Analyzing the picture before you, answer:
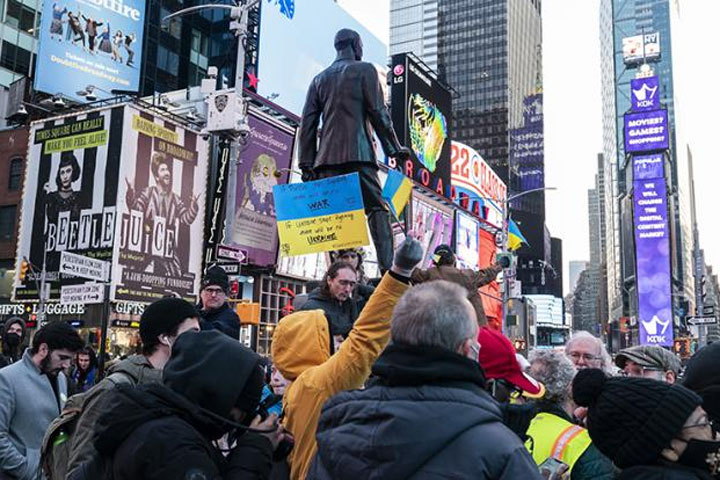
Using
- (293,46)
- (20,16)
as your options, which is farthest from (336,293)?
(20,16)

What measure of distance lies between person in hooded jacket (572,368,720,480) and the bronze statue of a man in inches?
177

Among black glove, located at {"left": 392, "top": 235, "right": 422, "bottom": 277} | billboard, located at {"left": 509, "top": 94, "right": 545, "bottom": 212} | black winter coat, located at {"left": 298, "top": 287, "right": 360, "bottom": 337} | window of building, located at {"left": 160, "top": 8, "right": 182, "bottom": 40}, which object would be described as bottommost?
black winter coat, located at {"left": 298, "top": 287, "right": 360, "bottom": 337}

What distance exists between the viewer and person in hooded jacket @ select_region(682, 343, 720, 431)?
141 inches

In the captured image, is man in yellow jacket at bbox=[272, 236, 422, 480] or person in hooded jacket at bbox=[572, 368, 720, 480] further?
man in yellow jacket at bbox=[272, 236, 422, 480]

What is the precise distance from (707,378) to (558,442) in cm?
87

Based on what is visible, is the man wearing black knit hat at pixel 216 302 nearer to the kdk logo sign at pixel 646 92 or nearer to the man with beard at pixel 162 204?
the man with beard at pixel 162 204

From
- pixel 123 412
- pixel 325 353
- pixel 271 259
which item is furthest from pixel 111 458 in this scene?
pixel 271 259

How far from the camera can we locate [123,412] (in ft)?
8.84

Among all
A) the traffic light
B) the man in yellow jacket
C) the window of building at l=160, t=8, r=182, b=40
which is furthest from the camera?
the window of building at l=160, t=8, r=182, b=40

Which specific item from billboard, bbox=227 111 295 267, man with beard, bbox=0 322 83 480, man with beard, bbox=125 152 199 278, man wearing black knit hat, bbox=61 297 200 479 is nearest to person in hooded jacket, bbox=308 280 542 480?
man wearing black knit hat, bbox=61 297 200 479

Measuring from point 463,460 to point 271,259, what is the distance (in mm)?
34111

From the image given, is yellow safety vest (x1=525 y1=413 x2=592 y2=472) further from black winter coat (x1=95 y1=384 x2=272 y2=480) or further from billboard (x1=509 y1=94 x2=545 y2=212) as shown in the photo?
billboard (x1=509 y1=94 x2=545 y2=212)

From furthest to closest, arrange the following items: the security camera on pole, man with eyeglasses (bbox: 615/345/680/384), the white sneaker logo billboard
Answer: the white sneaker logo billboard, the security camera on pole, man with eyeglasses (bbox: 615/345/680/384)

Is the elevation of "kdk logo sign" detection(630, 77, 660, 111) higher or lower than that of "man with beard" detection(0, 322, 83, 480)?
higher
